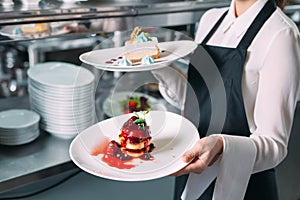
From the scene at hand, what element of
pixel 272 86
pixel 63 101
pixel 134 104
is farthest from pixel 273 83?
pixel 63 101

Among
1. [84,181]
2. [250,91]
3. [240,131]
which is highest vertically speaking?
[250,91]

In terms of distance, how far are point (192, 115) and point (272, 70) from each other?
211 millimetres

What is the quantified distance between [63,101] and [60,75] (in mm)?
160

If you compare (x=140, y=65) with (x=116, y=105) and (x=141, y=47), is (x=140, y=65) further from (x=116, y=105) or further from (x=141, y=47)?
(x=116, y=105)

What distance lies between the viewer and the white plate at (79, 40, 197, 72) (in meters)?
0.70

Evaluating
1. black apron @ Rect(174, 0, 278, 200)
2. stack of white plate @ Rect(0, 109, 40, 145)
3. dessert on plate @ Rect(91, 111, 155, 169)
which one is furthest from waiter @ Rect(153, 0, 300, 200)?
stack of white plate @ Rect(0, 109, 40, 145)

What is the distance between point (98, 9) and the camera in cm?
89

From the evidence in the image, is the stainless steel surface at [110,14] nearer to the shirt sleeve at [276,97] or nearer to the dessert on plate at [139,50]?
the dessert on plate at [139,50]

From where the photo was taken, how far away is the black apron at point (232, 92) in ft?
2.63

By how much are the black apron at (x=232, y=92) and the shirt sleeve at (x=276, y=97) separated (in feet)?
0.22

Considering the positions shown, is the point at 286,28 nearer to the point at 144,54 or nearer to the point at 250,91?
the point at 250,91

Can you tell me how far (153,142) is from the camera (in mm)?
757

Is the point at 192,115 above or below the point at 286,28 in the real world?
below

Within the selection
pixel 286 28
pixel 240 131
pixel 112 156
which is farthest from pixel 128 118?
pixel 286 28
